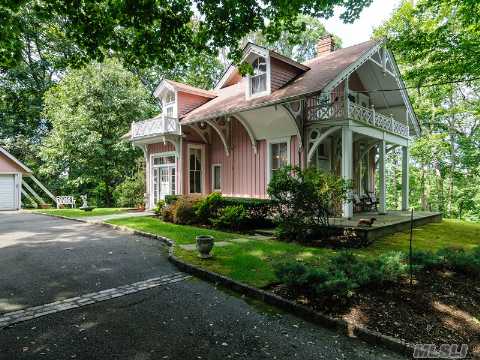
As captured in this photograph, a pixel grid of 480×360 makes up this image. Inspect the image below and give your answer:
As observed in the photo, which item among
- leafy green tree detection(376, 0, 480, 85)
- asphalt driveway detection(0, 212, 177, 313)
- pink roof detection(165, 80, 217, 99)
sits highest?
pink roof detection(165, 80, 217, 99)

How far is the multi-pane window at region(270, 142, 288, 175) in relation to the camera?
13594 mm

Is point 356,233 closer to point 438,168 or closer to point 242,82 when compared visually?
point 242,82

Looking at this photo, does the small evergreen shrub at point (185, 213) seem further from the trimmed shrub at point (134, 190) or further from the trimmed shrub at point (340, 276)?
the trimmed shrub at point (134, 190)

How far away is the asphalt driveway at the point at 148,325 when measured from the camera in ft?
11.0

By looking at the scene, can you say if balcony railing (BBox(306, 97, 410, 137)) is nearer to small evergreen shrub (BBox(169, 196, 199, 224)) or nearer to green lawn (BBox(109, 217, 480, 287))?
green lawn (BBox(109, 217, 480, 287))

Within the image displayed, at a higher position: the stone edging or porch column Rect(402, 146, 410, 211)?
porch column Rect(402, 146, 410, 211)

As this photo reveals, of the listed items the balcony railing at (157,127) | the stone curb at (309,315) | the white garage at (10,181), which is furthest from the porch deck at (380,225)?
the white garage at (10,181)

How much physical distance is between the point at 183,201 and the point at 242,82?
343 inches

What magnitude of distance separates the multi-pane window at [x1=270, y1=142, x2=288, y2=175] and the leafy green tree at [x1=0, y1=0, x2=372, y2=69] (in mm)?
6394

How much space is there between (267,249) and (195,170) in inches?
382

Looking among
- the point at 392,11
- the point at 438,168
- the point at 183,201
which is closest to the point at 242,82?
the point at 183,201

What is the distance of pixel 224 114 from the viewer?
43.2 ft

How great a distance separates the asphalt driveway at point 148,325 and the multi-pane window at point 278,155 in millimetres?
8382

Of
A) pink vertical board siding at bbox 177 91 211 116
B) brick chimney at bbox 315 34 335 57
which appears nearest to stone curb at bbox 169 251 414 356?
pink vertical board siding at bbox 177 91 211 116
